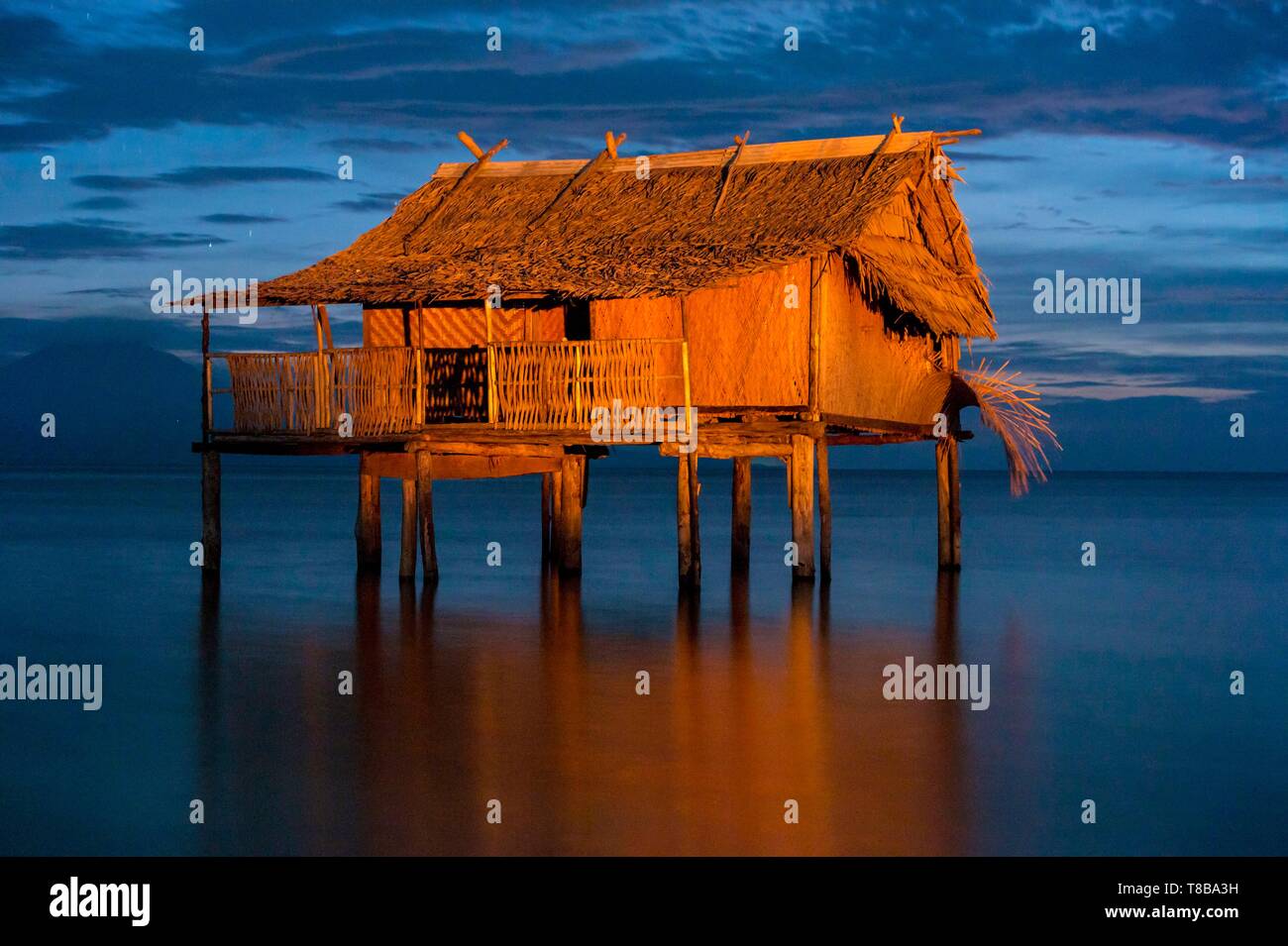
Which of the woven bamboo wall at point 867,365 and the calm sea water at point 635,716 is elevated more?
the woven bamboo wall at point 867,365

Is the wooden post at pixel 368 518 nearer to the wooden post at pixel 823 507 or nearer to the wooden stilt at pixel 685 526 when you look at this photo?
the wooden stilt at pixel 685 526

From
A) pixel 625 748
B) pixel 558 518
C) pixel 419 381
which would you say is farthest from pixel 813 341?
pixel 625 748

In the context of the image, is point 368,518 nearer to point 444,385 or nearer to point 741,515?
point 444,385

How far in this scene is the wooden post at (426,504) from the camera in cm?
2022

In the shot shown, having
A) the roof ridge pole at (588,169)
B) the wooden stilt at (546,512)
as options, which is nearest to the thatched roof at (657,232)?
the roof ridge pole at (588,169)

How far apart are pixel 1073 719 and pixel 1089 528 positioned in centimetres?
3528

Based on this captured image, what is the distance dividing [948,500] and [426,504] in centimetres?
863

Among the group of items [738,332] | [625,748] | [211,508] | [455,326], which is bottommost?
[625,748]

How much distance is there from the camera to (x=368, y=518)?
2339cm

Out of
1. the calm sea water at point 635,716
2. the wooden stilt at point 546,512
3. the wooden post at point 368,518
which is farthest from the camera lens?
the wooden stilt at point 546,512

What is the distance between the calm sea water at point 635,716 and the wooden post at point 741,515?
47cm

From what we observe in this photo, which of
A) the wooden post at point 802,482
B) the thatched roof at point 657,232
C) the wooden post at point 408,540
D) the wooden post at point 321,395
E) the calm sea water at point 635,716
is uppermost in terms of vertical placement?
the thatched roof at point 657,232
